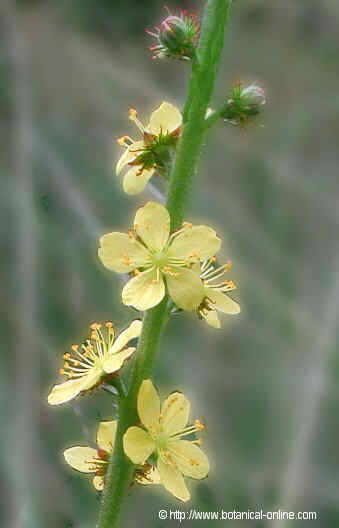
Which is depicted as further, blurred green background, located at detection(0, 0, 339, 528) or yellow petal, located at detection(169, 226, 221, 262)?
blurred green background, located at detection(0, 0, 339, 528)

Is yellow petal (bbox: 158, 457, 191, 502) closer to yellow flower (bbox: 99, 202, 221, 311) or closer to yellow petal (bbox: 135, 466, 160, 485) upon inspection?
yellow petal (bbox: 135, 466, 160, 485)

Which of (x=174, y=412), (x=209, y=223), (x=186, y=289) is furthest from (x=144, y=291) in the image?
(x=209, y=223)

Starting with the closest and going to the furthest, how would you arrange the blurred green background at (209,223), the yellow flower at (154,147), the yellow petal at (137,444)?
the yellow petal at (137,444), the yellow flower at (154,147), the blurred green background at (209,223)

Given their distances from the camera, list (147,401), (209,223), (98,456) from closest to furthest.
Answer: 1. (147,401)
2. (98,456)
3. (209,223)

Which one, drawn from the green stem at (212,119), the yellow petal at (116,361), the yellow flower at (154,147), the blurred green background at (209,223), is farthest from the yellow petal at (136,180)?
the blurred green background at (209,223)

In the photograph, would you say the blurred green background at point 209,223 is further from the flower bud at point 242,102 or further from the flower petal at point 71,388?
the flower bud at point 242,102

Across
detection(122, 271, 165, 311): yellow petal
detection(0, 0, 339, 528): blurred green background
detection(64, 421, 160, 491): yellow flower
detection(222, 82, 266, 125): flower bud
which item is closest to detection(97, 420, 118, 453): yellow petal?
detection(64, 421, 160, 491): yellow flower

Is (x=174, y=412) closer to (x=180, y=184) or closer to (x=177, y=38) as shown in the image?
(x=180, y=184)
